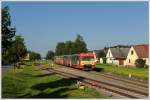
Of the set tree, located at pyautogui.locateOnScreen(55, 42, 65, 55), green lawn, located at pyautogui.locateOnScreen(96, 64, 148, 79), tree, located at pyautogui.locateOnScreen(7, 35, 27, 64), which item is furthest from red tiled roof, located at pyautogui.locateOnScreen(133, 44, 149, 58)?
tree, located at pyautogui.locateOnScreen(55, 42, 65, 55)

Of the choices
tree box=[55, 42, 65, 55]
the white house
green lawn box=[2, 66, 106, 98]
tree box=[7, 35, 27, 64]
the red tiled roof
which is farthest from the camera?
tree box=[55, 42, 65, 55]

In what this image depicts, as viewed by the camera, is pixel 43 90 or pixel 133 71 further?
pixel 133 71

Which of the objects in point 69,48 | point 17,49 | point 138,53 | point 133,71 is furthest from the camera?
point 69,48

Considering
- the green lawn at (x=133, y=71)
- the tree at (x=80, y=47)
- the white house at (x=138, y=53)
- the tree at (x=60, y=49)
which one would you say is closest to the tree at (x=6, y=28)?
the green lawn at (x=133, y=71)

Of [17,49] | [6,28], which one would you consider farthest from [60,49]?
[6,28]

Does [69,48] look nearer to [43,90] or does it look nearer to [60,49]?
[60,49]

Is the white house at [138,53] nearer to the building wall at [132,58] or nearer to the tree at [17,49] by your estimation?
the building wall at [132,58]

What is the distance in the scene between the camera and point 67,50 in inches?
4136

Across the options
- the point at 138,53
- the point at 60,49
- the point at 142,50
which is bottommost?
the point at 138,53

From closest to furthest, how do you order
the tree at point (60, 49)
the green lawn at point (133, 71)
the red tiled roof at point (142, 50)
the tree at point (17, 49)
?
the green lawn at point (133, 71), the tree at point (17, 49), the red tiled roof at point (142, 50), the tree at point (60, 49)

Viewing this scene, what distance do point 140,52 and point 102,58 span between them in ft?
77.3

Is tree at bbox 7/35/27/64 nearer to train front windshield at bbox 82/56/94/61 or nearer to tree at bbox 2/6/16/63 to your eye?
train front windshield at bbox 82/56/94/61

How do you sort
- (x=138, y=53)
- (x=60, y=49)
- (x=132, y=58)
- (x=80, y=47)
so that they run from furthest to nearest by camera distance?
(x=60, y=49), (x=80, y=47), (x=132, y=58), (x=138, y=53)

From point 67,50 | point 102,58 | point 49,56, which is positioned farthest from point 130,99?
point 49,56
